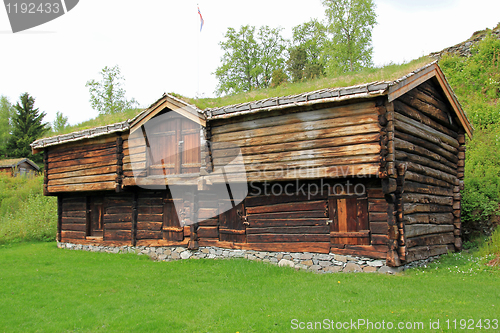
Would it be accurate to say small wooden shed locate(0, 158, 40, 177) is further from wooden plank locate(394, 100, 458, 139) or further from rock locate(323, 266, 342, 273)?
wooden plank locate(394, 100, 458, 139)

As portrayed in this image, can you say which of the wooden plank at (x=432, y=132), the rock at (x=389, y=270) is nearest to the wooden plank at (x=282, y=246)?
the rock at (x=389, y=270)

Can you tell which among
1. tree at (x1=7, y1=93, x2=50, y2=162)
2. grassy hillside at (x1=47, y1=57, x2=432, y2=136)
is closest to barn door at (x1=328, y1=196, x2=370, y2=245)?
grassy hillside at (x1=47, y1=57, x2=432, y2=136)

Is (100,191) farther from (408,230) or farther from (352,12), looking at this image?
(352,12)

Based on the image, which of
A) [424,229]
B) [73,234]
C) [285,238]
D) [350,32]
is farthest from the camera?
[350,32]

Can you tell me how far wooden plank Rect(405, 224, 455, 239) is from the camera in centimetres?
1073

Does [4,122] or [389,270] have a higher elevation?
[4,122]

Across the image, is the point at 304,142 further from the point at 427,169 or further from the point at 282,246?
the point at 427,169

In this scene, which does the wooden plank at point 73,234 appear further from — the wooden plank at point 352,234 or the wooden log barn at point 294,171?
the wooden plank at point 352,234

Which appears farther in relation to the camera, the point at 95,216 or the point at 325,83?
the point at 95,216

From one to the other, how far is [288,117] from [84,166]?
387 inches

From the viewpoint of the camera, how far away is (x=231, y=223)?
1341 centimetres

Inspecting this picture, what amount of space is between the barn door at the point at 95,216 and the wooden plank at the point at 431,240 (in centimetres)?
1325

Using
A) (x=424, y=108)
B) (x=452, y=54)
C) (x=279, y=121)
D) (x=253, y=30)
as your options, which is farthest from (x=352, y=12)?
(x=279, y=121)

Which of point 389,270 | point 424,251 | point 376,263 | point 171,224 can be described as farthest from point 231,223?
point 424,251
